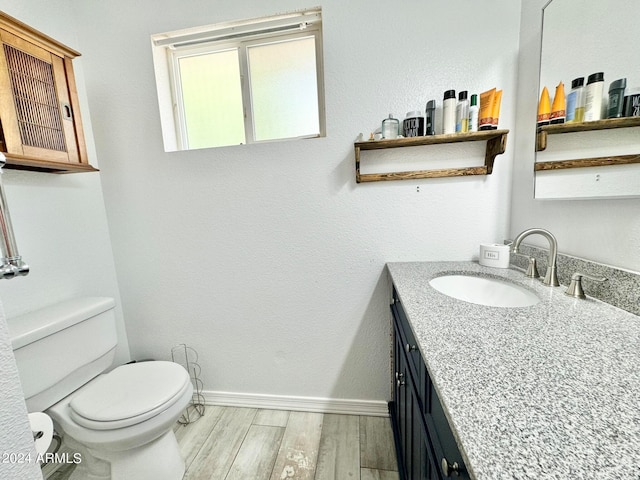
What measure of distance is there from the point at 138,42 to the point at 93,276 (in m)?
1.28

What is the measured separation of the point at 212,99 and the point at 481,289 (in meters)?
1.73

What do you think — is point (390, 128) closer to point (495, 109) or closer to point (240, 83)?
point (495, 109)

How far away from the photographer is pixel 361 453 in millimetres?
1247

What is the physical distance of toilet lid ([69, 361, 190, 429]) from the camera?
3.20 feet

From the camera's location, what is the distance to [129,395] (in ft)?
3.52

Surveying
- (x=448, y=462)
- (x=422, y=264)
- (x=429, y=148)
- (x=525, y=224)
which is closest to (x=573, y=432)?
(x=448, y=462)

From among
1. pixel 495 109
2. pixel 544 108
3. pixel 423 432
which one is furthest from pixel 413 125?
pixel 423 432

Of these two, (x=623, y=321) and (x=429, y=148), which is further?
(x=429, y=148)

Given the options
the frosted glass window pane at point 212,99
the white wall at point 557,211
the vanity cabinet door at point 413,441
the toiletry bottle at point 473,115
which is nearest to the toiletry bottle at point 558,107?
the white wall at point 557,211

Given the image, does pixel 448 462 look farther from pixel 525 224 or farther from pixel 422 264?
pixel 525 224

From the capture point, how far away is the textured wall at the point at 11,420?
1.52 feet

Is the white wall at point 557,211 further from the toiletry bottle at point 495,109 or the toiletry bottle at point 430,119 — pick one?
the toiletry bottle at point 430,119

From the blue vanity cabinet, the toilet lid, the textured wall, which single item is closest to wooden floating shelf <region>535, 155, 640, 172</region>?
the blue vanity cabinet

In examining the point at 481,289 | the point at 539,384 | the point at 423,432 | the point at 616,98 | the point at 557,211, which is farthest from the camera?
the point at 481,289
